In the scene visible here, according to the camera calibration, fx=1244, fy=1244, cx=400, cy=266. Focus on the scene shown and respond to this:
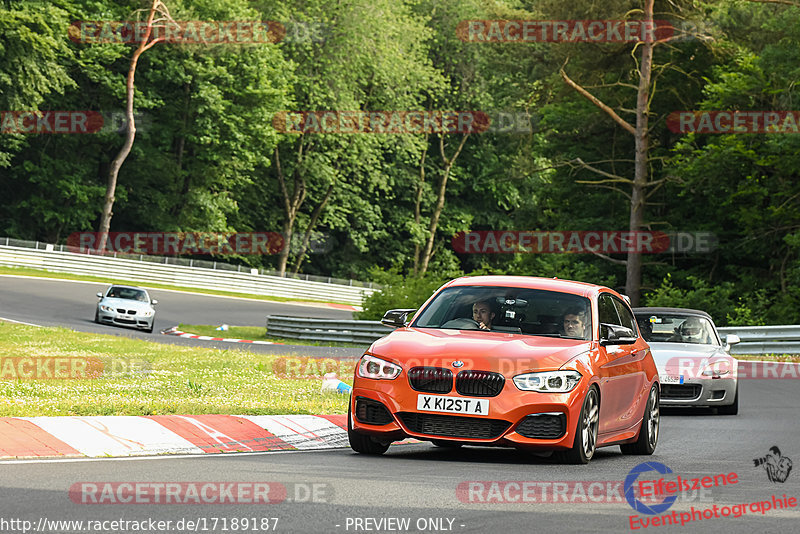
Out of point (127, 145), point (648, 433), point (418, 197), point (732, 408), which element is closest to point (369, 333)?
point (732, 408)

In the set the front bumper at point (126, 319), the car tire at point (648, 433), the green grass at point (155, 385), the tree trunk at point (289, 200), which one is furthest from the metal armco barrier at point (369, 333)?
the tree trunk at point (289, 200)

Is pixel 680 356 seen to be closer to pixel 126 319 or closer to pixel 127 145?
pixel 126 319

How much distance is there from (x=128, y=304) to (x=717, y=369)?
23.9 m

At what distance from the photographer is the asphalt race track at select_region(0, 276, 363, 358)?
33250 mm

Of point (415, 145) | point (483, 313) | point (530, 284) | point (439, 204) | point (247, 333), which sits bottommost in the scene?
point (247, 333)

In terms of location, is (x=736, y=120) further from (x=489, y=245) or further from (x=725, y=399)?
(x=489, y=245)

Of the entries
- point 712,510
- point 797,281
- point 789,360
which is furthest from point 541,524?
Answer: point 797,281

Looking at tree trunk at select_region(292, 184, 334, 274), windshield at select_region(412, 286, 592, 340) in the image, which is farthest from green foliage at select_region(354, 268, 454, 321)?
tree trunk at select_region(292, 184, 334, 274)

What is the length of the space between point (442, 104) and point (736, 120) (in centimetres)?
4743

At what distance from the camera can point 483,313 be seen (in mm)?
11156

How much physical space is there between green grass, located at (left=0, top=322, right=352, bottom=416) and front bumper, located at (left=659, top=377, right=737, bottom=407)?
187 inches

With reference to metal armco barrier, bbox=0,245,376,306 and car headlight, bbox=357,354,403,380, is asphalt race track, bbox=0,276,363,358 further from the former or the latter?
car headlight, bbox=357,354,403,380

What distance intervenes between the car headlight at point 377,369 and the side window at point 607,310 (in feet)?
7.69

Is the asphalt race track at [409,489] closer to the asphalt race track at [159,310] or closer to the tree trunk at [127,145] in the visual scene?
the asphalt race track at [159,310]
